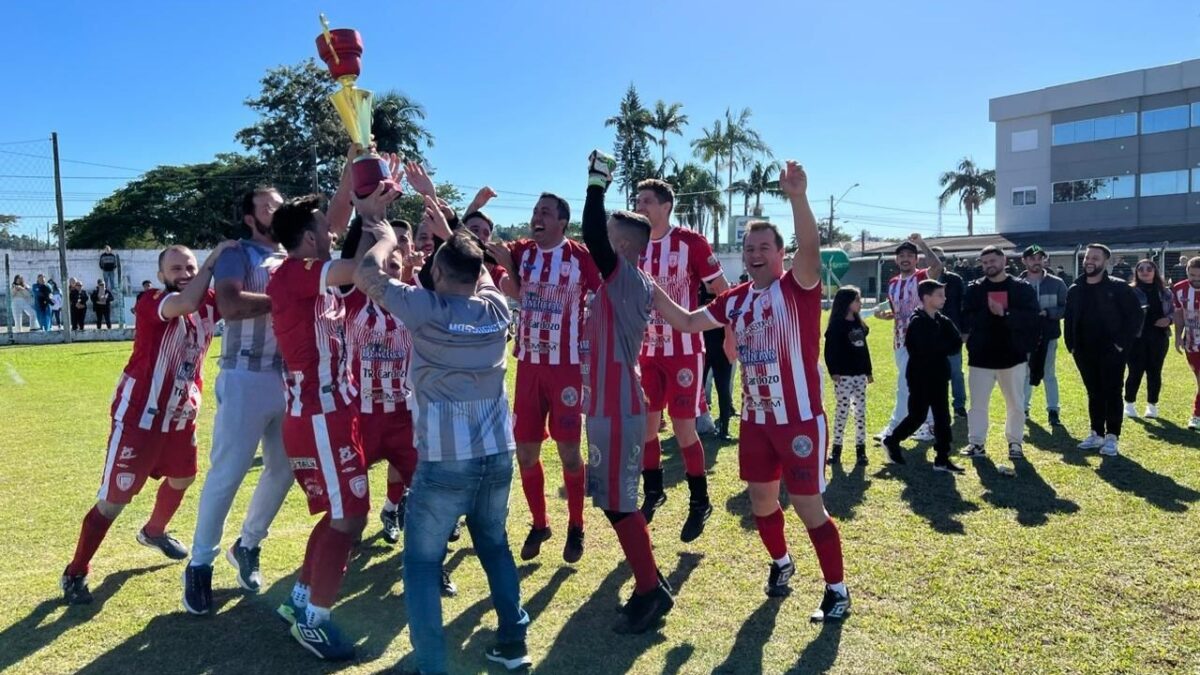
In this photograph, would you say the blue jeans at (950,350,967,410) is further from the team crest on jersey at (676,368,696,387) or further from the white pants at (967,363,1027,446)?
the team crest on jersey at (676,368,696,387)

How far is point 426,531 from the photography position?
3.68m

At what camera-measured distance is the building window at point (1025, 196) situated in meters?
47.2

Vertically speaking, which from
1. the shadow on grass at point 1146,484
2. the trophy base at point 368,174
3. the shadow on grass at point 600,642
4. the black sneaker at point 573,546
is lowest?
the shadow on grass at point 600,642

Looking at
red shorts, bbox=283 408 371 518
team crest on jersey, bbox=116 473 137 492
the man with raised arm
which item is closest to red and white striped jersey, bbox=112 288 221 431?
team crest on jersey, bbox=116 473 137 492

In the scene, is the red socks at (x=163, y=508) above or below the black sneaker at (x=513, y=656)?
above

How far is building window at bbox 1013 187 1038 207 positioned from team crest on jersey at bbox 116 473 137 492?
51.4 metres

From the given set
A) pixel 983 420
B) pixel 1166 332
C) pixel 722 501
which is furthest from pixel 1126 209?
pixel 722 501

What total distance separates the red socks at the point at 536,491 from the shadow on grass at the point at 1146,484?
4853mm

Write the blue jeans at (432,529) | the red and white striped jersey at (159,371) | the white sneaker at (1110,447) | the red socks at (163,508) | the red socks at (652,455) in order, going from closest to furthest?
the blue jeans at (432,529)
the red and white striped jersey at (159,371)
the red socks at (163,508)
the red socks at (652,455)
the white sneaker at (1110,447)

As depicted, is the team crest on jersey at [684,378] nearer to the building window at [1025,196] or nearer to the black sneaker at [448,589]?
the black sneaker at [448,589]

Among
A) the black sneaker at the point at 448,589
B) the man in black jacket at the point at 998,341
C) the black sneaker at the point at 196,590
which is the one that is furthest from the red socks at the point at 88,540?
the man in black jacket at the point at 998,341

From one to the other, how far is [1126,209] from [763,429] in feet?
160

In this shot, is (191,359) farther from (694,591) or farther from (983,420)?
(983,420)

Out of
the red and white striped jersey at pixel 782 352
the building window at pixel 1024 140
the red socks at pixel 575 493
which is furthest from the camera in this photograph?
the building window at pixel 1024 140
